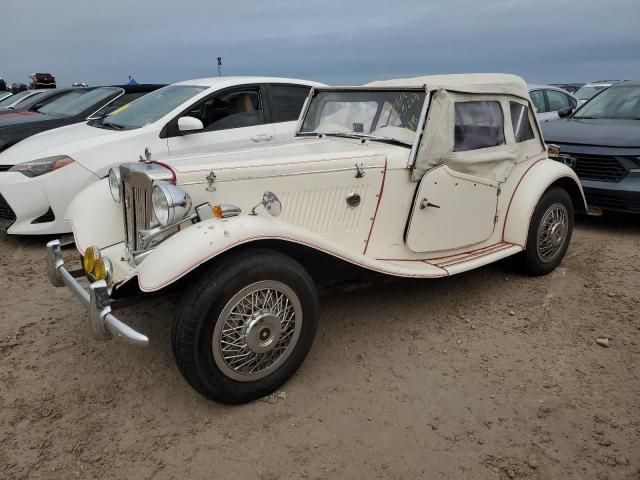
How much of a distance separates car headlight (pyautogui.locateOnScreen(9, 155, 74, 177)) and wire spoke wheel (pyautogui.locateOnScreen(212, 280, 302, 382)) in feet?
11.5

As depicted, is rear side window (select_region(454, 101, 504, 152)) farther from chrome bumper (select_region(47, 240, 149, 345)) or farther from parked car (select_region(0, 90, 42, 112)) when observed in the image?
parked car (select_region(0, 90, 42, 112))

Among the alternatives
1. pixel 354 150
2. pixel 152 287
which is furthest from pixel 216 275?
pixel 354 150

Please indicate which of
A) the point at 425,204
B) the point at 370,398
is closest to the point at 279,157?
the point at 425,204

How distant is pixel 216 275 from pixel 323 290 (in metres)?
1.03

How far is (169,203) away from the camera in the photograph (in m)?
2.62

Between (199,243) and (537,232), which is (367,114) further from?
(199,243)

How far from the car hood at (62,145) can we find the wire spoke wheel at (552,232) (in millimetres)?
4270

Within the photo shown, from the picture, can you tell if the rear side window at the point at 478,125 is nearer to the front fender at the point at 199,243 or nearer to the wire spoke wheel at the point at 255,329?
the front fender at the point at 199,243

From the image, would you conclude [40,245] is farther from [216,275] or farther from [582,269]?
[582,269]

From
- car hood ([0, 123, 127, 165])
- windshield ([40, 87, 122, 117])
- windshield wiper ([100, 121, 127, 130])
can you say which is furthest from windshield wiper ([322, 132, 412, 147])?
windshield ([40, 87, 122, 117])

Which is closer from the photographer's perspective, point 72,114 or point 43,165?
point 43,165

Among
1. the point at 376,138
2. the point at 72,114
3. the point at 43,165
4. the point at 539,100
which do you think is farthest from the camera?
the point at 539,100

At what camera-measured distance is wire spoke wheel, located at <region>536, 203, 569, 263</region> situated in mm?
4312

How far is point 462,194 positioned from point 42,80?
22959 millimetres
